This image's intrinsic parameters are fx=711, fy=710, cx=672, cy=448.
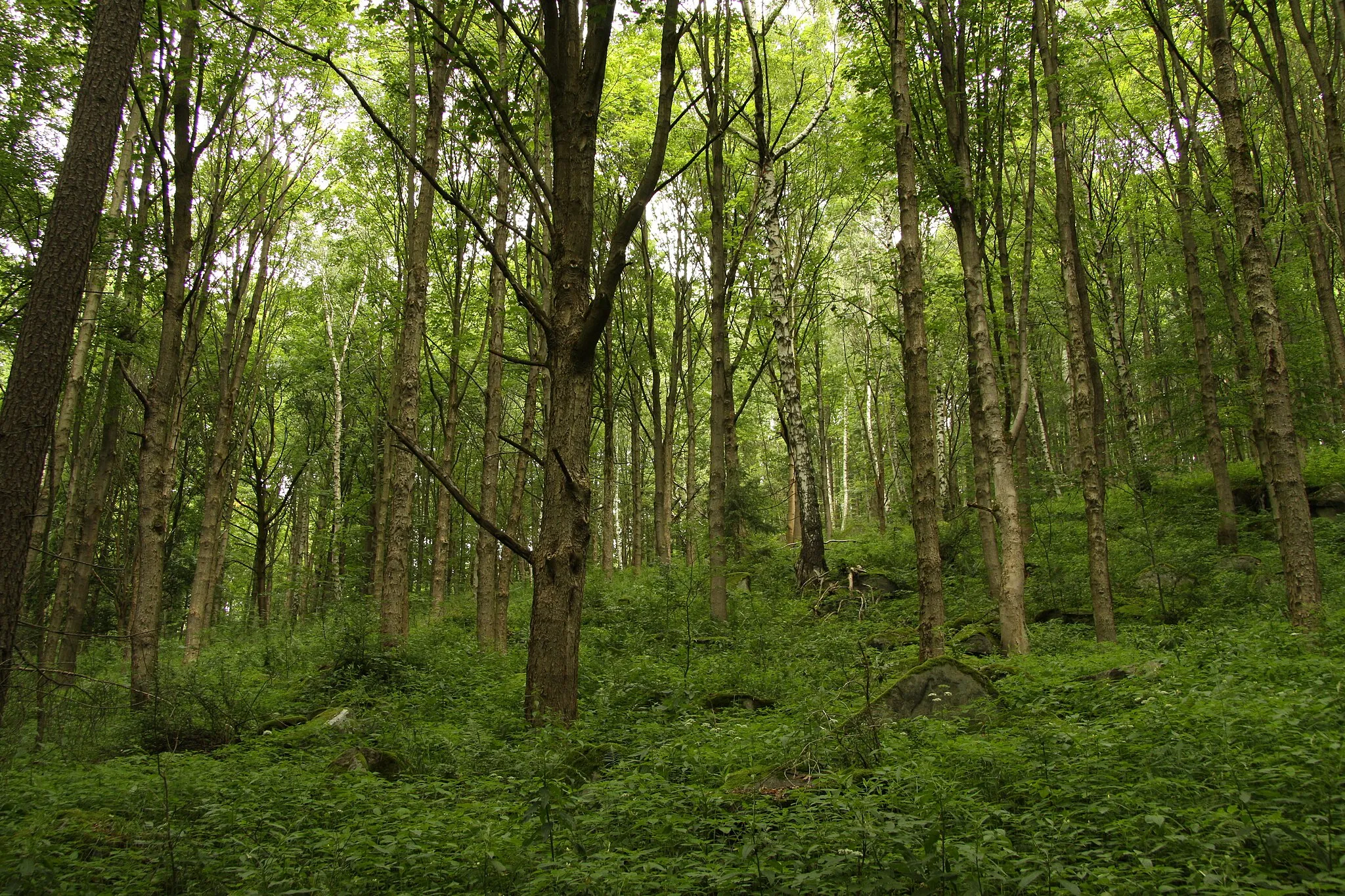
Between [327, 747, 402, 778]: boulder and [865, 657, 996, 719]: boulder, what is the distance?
4343 millimetres

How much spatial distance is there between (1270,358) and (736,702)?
6.96 metres

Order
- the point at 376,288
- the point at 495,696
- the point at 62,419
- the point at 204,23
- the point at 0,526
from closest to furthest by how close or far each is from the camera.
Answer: the point at 0,526
the point at 495,696
the point at 204,23
the point at 62,419
the point at 376,288

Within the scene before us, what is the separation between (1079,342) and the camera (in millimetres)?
10320

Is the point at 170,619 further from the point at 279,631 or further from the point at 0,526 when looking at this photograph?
the point at 0,526

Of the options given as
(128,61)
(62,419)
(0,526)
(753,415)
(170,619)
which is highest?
(753,415)

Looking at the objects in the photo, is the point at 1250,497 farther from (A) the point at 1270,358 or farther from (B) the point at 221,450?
(B) the point at 221,450

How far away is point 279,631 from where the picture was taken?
19.3 metres

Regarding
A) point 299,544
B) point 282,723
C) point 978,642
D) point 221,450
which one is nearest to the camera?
point 282,723

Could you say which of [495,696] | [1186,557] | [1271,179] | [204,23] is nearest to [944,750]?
[495,696]

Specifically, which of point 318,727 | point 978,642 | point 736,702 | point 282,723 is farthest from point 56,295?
point 978,642

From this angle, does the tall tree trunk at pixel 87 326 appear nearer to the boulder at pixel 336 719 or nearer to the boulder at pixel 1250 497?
the boulder at pixel 336 719

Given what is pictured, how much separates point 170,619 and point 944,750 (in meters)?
28.7

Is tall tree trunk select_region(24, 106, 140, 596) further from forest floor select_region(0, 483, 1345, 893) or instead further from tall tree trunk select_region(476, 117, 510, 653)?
tall tree trunk select_region(476, 117, 510, 653)

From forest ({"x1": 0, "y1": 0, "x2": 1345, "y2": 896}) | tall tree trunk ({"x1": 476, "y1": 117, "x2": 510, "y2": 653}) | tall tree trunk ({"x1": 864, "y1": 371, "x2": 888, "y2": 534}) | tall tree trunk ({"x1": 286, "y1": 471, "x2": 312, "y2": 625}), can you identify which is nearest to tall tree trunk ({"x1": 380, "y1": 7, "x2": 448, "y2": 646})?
forest ({"x1": 0, "y1": 0, "x2": 1345, "y2": 896})
